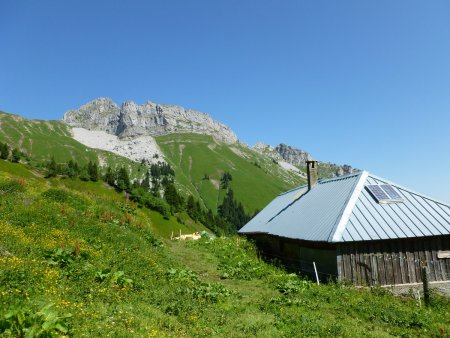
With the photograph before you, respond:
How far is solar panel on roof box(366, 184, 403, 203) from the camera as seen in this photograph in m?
24.3

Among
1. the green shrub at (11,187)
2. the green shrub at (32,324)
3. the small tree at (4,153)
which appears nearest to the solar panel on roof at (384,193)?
the green shrub at (32,324)

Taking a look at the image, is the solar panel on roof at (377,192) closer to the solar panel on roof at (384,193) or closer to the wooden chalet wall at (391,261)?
the solar panel on roof at (384,193)

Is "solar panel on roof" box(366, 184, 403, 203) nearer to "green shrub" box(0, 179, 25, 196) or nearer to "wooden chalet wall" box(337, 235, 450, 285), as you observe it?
"wooden chalet wall" box(337, 235, 450, 285)

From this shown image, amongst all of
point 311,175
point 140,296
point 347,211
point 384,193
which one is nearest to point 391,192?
point 384,193

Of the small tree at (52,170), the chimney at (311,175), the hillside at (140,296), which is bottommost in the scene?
the hillside at (140,296)

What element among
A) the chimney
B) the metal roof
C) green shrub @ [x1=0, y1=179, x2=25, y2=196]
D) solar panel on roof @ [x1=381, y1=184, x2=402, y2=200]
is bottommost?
the metal roof

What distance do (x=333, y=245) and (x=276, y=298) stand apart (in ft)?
21.6

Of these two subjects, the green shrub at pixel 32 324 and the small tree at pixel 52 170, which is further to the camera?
the small tree at pixel 52 170

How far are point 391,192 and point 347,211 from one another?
4.78 metres

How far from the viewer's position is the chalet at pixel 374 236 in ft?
69.1

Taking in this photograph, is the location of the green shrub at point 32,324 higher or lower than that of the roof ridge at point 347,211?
lower

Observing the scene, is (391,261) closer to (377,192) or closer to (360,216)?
(360,216)

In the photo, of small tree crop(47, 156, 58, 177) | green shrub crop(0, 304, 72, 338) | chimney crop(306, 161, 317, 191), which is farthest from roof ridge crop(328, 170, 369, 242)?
small tree crop(47, 156, 58, 177)

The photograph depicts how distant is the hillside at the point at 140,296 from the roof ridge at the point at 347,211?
2.87 meters
